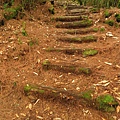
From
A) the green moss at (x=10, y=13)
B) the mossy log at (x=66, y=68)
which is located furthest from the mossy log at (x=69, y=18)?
the mossy log at (x=66, y=68)

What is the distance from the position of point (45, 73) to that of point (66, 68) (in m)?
0.46

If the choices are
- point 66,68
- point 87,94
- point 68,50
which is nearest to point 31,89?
point 66,68

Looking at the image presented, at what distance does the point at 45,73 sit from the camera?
427cm

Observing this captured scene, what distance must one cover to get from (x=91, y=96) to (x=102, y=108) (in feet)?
0.87

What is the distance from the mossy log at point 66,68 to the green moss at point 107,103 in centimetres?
77

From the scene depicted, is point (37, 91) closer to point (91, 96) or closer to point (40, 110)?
point (40, 110)

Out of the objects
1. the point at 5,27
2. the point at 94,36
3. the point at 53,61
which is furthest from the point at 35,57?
the point at 94,36

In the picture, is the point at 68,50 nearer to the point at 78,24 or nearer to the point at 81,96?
the point at 81,96

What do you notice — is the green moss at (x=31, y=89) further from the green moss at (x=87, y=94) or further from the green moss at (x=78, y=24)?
the green moss at (x=78, y=24)

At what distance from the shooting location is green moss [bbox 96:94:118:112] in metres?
3.25

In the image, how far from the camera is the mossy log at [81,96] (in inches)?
129

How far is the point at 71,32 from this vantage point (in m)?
5.97

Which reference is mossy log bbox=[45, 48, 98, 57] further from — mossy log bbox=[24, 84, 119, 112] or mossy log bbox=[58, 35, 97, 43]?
mossy log bbox=[24, 84, 119, 112]

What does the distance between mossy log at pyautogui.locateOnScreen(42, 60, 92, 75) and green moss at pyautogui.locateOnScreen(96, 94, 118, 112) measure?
2.53 feet
